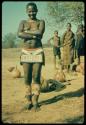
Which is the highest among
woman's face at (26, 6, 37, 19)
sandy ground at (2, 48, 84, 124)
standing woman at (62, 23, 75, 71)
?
woman's face at (26, 6, 37, 19)

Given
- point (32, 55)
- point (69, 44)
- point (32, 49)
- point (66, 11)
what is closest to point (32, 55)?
point (32, 55)

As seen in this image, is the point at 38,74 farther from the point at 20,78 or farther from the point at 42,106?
the point at 20,78

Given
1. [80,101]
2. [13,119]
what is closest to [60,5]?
[80,101]

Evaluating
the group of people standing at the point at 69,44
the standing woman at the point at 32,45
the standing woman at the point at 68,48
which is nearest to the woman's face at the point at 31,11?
the standing woman at the point at 32,45

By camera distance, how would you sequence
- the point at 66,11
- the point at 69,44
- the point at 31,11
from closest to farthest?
the point at 31,11 → the point at 69,44 → the point at 66,11

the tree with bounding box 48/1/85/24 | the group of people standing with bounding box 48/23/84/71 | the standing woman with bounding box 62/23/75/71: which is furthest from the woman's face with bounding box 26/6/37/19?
the tree with bounding box 48/1/85/24

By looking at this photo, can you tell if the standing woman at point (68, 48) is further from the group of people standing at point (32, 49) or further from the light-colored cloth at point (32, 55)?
the light-colored cloth at point (32, 55)

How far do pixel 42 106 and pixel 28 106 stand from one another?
1.35ft

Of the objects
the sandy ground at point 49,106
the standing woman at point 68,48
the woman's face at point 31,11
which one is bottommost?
the sandy ground at point 49,106

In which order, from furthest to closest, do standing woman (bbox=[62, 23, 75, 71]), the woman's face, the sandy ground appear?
standing woman (bbox=[62, 23, 75, 71]), the woman's face, the sandy ground

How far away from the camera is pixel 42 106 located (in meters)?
8.96

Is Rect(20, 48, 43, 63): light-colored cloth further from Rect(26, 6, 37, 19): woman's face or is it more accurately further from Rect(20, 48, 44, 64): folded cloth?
Rect(26, 6, 37, 19): woman's face

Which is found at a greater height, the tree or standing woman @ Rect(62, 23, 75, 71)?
the tree

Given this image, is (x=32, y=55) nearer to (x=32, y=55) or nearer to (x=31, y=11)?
(x=32, y=55)
